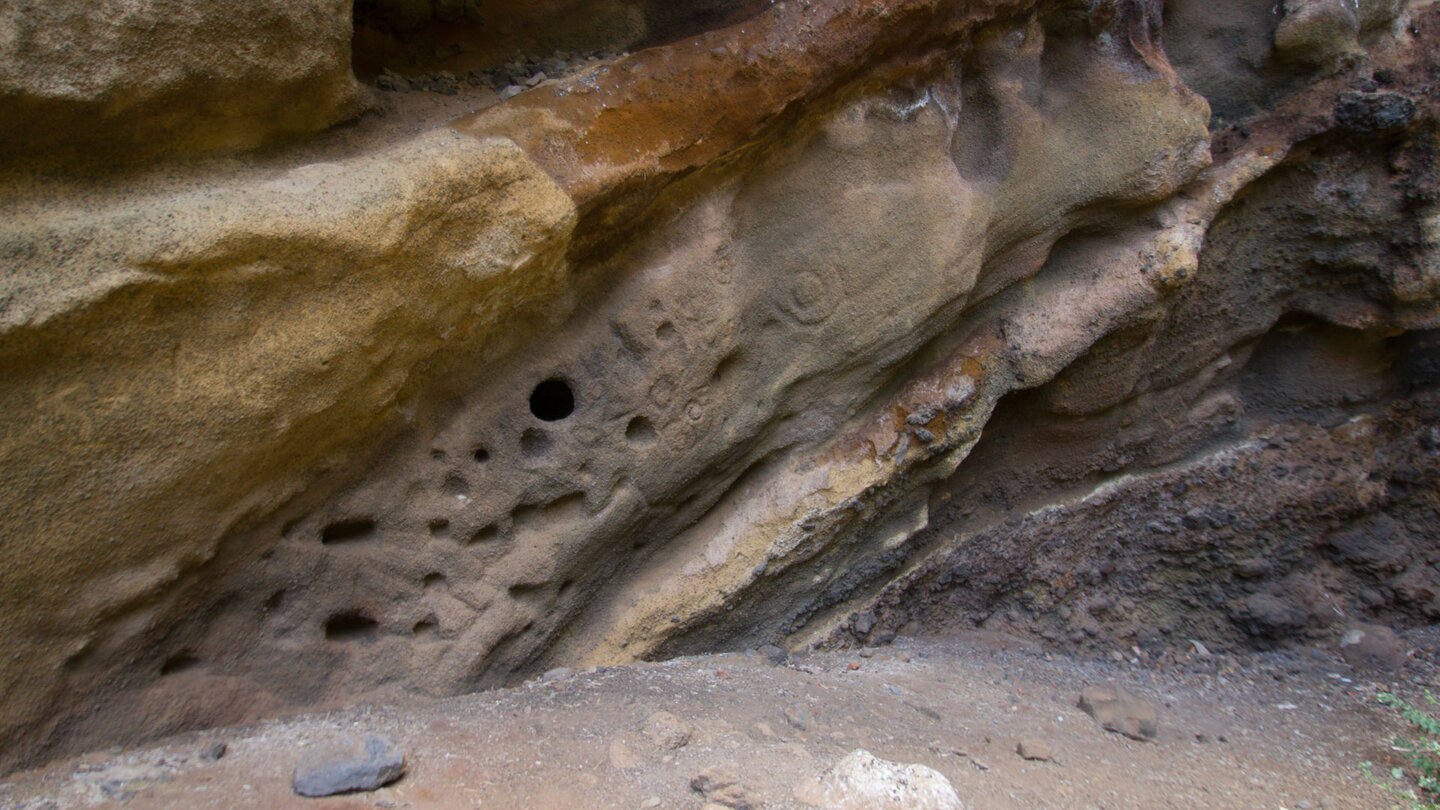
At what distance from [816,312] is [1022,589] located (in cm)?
144

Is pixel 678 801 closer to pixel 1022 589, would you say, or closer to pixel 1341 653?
pixel 1022 589

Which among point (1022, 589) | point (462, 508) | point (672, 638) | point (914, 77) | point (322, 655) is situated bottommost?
point (1022, 589)

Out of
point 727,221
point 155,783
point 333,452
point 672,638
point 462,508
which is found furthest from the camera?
point 672,638

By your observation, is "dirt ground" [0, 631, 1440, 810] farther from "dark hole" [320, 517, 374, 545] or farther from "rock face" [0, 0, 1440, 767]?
"dark hole" [320, 517, 374, 545]

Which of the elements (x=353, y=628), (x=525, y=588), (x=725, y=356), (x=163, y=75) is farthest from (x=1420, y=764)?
(x=163, y=75)

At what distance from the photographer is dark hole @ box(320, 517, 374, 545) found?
7.11 feet

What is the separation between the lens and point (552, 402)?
2502mm

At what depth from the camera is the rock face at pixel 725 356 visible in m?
1.70

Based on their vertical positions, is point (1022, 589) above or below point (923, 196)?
below

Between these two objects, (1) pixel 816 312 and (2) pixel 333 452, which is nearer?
(2) pixel 333 452

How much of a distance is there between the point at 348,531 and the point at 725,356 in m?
1.09

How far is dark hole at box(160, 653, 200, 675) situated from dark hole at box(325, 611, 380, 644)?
0.30 meters

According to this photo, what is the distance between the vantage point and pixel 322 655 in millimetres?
2139

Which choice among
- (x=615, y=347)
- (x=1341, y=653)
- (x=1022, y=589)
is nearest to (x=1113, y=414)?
(x=1022, y=589)
